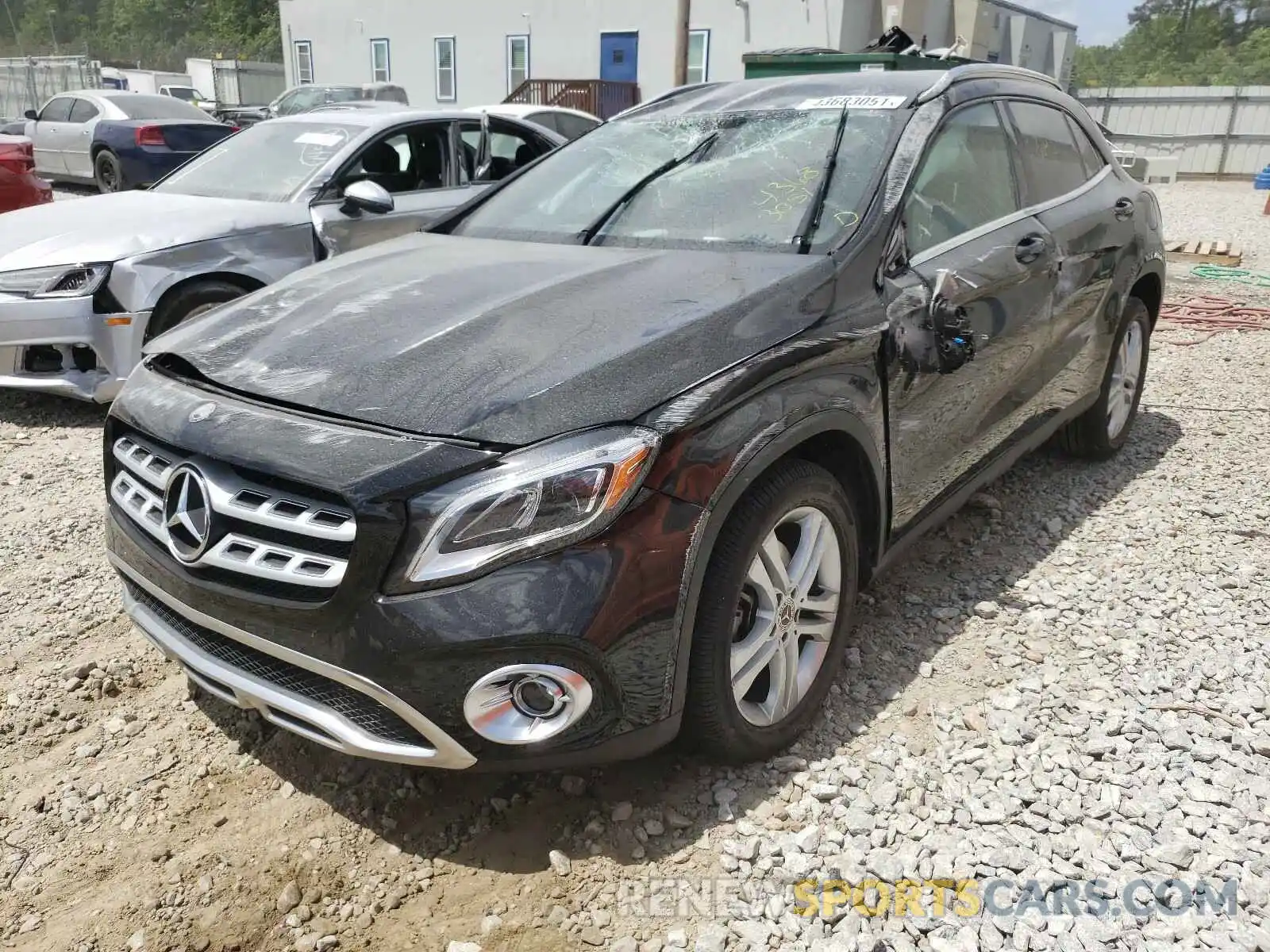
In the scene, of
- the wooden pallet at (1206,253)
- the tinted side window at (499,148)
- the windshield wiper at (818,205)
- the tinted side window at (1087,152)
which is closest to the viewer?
the windshield wiper at (818,205)

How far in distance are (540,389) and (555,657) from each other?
1.87 ft

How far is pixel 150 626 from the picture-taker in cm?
244

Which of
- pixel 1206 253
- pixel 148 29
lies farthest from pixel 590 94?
pixel 148 29

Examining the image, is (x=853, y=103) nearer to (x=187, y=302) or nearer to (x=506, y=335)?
(x=506, y=335)

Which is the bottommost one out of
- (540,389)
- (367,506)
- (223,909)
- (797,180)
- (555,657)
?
(223,909)

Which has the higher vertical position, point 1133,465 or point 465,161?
point 465,161

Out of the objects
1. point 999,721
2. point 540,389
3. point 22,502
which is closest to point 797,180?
point 540,389

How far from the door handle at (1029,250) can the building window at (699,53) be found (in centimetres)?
1932

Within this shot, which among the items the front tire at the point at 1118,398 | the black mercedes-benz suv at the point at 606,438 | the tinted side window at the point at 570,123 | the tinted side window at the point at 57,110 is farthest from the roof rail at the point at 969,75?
the tinted side window at the point at 57,110

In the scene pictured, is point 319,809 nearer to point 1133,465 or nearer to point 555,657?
point 555,657

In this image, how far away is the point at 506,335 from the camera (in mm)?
2428

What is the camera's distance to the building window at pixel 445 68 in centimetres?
2538

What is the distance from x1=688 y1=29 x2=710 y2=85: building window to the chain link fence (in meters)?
18.8

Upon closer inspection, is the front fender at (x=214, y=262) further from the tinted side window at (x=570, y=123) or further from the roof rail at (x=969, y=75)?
the tinted side window at (x=570, y=123)
